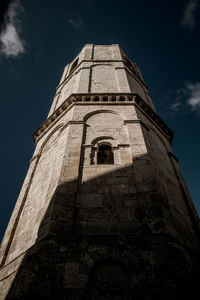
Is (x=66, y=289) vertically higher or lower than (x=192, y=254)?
lower

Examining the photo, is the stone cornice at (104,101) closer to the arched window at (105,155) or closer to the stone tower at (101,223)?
the stone tower at (101,223)

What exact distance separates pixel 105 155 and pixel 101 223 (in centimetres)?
273

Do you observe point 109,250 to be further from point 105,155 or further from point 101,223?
point 105,155

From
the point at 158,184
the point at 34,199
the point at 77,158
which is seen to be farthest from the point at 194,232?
the point at 34,199

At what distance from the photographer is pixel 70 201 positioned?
5.18 m

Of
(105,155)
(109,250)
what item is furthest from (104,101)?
(109,250)

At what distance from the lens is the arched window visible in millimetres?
6949

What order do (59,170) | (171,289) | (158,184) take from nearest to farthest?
(171,289), (158,184), (59,170)

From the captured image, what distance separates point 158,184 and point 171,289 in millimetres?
2490

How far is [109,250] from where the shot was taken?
424cm

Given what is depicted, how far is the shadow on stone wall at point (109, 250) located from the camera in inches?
147

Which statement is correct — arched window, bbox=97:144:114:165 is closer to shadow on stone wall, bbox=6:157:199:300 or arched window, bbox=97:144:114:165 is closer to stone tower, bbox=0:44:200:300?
stone tower, bbox=0:44:200:300

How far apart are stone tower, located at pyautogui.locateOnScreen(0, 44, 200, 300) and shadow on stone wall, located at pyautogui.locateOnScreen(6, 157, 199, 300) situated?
2 cm

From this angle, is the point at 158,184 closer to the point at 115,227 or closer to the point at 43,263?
the point at 115,227
